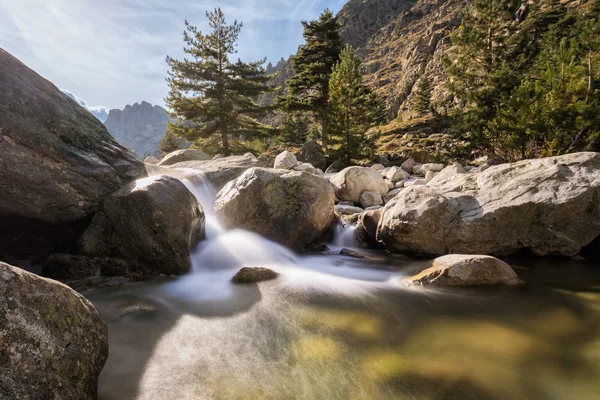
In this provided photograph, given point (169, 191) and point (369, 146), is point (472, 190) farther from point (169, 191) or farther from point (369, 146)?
point (369, 146)

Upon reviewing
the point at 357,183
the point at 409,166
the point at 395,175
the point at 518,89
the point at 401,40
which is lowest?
the point at 357,183

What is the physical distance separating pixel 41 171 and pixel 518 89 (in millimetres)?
16629

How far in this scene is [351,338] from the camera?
4.04 m

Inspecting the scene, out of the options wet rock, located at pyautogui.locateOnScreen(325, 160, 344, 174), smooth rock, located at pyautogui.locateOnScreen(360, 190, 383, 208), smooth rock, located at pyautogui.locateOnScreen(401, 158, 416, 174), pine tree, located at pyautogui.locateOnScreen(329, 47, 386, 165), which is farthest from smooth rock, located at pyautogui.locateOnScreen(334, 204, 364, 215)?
smooth rock, located at pyautogui.locateOnScreen(401, 158, 416, 174)

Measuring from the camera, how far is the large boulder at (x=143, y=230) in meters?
6.00

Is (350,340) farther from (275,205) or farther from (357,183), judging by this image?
(357,183)

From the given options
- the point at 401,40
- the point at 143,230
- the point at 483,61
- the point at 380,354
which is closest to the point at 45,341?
the point at 380,354

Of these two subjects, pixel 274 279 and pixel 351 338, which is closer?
pixel 351 338

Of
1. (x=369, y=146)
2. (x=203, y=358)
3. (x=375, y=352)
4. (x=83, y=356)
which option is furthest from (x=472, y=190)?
(x=369, y=146)

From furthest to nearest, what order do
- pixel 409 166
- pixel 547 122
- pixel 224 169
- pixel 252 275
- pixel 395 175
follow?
pixel 409 166
pixel 395 175
pixel 547 122
pixel 224 169
pixel 252 275

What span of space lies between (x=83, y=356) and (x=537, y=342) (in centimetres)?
523

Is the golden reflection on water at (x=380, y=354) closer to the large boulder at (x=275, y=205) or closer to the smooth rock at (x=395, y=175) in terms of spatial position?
the large boulder at (x=275, y=205)

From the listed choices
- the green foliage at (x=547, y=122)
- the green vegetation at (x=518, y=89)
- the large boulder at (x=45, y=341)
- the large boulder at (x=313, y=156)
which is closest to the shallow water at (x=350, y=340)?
the large boulder at (x=45, y=341)

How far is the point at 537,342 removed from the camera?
3846 millimetres
